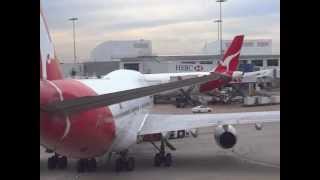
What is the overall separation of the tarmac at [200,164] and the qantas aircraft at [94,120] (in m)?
0.41

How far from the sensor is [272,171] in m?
11.3

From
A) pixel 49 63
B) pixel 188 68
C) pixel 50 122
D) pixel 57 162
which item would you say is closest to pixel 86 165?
pixel 57 162

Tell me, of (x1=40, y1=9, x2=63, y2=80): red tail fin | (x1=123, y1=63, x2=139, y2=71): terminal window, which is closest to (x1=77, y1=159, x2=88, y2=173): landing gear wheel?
(x1=40, y1=9, x2=63, y2=80): red tail fin

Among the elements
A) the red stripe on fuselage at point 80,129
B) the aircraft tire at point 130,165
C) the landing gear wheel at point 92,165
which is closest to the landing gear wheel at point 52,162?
the landing gear wheel at point 92,165

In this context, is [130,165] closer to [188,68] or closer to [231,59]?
[231,59]

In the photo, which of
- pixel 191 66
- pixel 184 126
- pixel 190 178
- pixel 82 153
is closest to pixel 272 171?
pixel 190 178

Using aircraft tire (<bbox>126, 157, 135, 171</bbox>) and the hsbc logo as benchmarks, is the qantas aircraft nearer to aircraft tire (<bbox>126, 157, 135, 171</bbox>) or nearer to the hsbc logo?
aircraft tire (<bbox>126, 157, 135, 171</bbox>)

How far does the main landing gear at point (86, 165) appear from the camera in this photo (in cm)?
1173

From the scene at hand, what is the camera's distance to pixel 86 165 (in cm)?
1182

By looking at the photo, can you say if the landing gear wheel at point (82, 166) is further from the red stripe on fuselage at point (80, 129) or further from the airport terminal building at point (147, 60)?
the airport terminal building at point (147, 60)

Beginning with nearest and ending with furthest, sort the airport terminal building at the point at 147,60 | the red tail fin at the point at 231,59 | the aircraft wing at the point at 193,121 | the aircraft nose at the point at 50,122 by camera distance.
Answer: the aircraft nose at the point at 50,122 → the aircraft wing at the point at 193,121 → the red tail fin at the point at 231,59 → the airport terminal building at the point at 147,60
